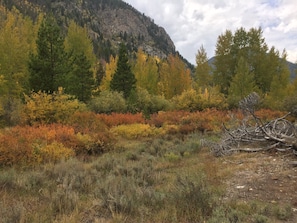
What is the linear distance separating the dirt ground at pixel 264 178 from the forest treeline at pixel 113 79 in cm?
1198

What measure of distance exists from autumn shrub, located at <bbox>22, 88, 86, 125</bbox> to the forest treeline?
0.03 meters

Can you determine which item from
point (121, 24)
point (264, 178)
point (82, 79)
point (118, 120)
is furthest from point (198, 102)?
point (121, 24)

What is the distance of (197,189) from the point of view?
506cm

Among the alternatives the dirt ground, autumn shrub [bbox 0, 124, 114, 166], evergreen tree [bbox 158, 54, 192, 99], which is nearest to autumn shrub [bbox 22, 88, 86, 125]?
autumn shrub [bbox 0, 124, 114, 166]

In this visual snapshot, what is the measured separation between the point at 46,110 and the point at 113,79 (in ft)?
47.4

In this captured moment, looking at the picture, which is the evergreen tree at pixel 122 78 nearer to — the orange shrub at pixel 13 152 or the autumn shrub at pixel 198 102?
the autumn shrub at pixel 198 102

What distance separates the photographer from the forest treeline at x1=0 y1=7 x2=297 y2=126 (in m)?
20.2

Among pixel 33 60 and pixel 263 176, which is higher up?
pixel 33 60

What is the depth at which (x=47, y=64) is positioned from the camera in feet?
66.4

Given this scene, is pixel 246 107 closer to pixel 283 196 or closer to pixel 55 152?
pixel 283 196

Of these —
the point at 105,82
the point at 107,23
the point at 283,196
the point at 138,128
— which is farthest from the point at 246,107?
the point at 107,23

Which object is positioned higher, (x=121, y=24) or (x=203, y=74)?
(x=121, y=24)

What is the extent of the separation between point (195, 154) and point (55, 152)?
5603 mm

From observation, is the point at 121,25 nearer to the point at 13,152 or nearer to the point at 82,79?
the point at 82,79
